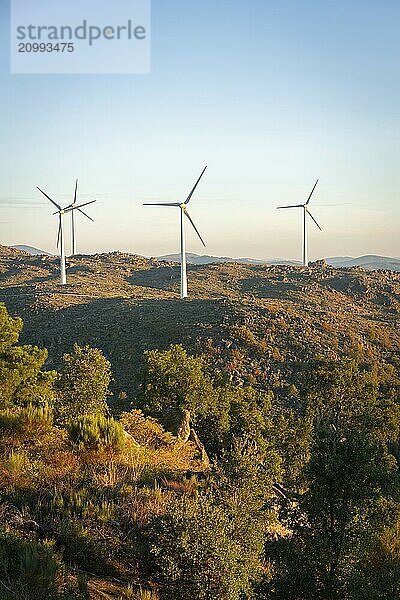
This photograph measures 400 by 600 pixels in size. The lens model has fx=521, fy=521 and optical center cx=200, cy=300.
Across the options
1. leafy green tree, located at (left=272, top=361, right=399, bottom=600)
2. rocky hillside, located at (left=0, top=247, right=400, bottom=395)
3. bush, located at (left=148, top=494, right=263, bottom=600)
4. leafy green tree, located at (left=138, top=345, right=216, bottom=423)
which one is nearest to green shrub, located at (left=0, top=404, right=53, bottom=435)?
bush, located at (left=148, top=494, right=263, bottom=600)

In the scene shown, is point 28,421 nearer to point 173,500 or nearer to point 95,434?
point 95,434

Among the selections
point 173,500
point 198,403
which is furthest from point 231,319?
point 173,500

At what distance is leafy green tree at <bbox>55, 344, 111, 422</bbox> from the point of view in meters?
25.8

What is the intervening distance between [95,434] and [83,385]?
1205cm

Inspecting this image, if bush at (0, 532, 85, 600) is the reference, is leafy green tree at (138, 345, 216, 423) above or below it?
below

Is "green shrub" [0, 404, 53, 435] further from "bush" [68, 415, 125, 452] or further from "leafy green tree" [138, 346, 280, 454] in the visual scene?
"leafy green tree" [138, 346, 280, 454]

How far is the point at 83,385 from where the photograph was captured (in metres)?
27.6

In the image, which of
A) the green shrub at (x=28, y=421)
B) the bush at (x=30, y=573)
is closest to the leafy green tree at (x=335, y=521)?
the bush at (x=30, y=573)

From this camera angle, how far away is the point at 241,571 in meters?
10.6

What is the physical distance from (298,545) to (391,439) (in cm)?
2509

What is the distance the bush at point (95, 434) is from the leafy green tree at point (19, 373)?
7585mm

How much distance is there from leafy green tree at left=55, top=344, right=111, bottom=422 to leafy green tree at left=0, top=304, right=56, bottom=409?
1.07m

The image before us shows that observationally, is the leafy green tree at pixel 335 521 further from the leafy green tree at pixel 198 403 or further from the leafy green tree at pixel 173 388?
the leafy green tree at pixel 173 388

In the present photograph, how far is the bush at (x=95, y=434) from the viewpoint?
1590cm
